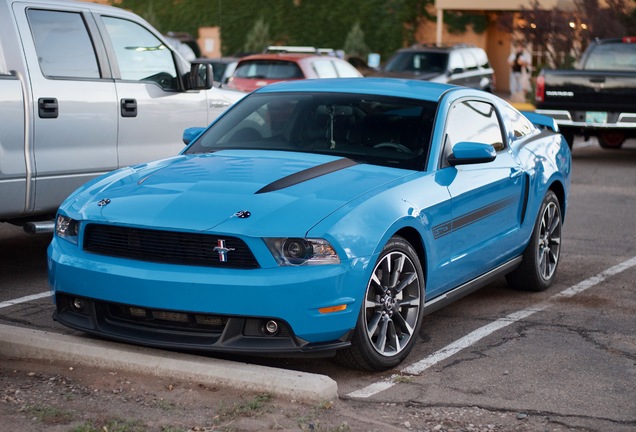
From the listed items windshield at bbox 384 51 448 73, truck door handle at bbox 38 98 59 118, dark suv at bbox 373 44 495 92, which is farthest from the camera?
windshield at bbox 384 51 448 73

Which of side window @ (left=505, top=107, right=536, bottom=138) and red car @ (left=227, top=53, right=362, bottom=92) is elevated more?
side window @ (left=505, top=107, right=536, bottom=138)

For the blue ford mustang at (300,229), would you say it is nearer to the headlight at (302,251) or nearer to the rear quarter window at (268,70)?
the headlight at (302,251)

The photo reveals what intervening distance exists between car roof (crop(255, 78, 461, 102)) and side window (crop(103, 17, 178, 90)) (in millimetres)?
1708

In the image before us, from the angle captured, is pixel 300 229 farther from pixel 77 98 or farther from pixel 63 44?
pixel 63 44

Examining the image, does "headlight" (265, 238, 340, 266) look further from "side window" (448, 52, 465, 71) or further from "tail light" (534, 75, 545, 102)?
"side window" (448, 52, 465, 71)

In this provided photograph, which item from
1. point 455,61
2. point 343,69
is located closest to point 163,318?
point 343,69

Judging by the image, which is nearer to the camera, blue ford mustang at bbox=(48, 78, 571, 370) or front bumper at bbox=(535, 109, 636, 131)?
blue ford mustang at bbox=(48, 78, 571, 370)

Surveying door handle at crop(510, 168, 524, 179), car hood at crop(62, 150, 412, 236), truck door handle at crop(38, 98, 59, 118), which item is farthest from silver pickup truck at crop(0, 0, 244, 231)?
door handle at crop(510, 168, 524, 179)

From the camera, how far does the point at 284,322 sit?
5395 millimetres

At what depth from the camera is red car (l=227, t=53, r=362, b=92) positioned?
20.6 m

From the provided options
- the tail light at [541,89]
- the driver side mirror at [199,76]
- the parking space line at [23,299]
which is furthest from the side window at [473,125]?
the tail light at [541,89]

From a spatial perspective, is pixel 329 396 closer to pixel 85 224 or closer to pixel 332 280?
pixel 332 280

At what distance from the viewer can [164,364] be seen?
5527mm

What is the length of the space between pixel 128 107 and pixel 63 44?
724 millimetres
